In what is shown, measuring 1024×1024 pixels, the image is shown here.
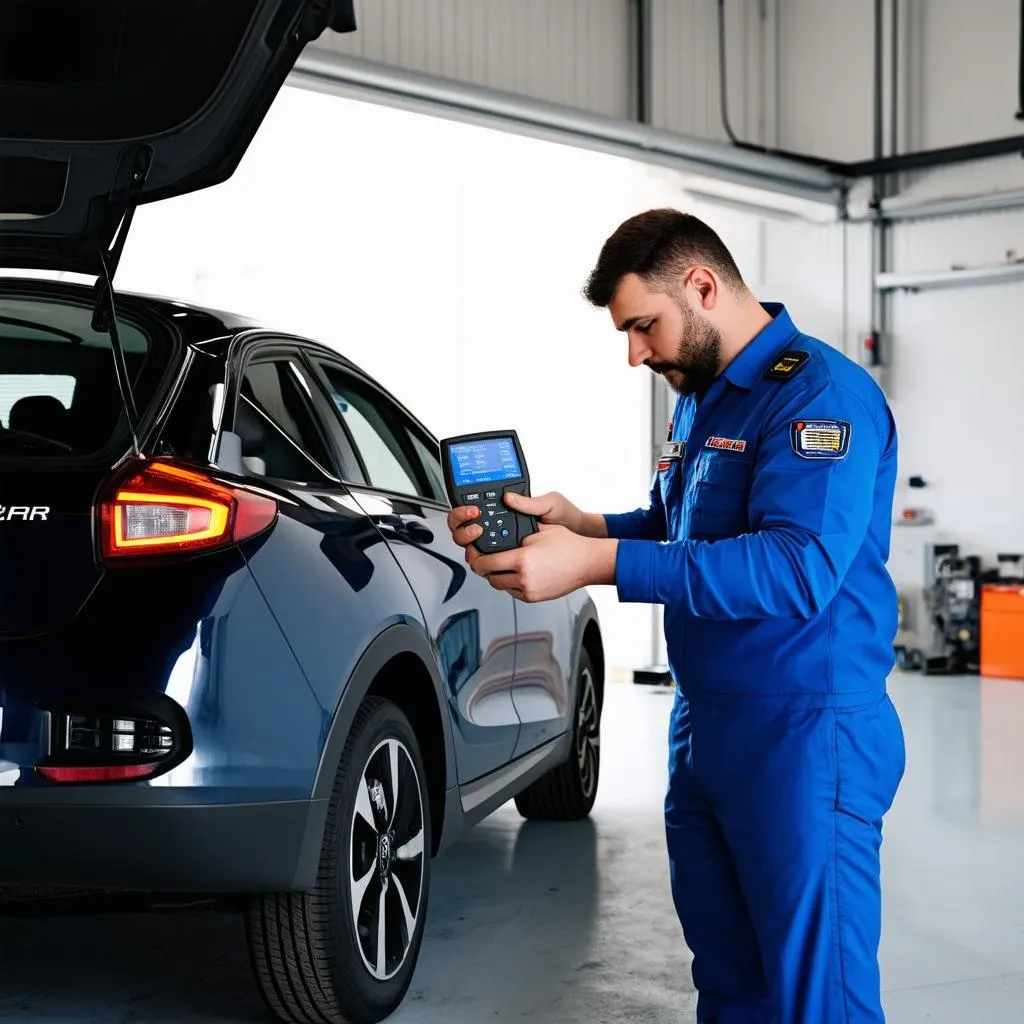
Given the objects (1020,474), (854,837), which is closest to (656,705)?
(1020,474)

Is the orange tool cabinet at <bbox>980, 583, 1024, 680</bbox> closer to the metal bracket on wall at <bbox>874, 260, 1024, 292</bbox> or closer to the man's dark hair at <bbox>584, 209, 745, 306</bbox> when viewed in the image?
the metal bracket on wall at <bbox>874, 260, 1024, 292</bbox>

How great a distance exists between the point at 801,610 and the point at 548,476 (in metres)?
8.84

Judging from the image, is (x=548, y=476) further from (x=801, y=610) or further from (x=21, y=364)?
(x=801, y=610)

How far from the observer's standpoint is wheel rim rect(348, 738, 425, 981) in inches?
119

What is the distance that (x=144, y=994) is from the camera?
330cm

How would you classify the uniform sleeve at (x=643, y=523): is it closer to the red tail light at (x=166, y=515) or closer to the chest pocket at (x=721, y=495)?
the chest pocket at (x=721, y=495)

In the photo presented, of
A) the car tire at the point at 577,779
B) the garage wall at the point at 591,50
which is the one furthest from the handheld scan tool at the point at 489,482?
the garage wall at the point at 591,50

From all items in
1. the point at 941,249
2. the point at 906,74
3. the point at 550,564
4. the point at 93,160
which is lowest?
the point at 550,564

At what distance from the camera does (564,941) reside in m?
3.78

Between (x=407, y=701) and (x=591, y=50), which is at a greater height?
(x=591, y=50)

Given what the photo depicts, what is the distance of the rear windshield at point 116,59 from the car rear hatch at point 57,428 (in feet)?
1.34

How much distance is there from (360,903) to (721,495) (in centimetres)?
132

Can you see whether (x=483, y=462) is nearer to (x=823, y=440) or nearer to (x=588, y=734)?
(x=823, y=440)

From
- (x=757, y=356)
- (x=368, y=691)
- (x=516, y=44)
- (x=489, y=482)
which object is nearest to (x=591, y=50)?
(x=516, y=44)
